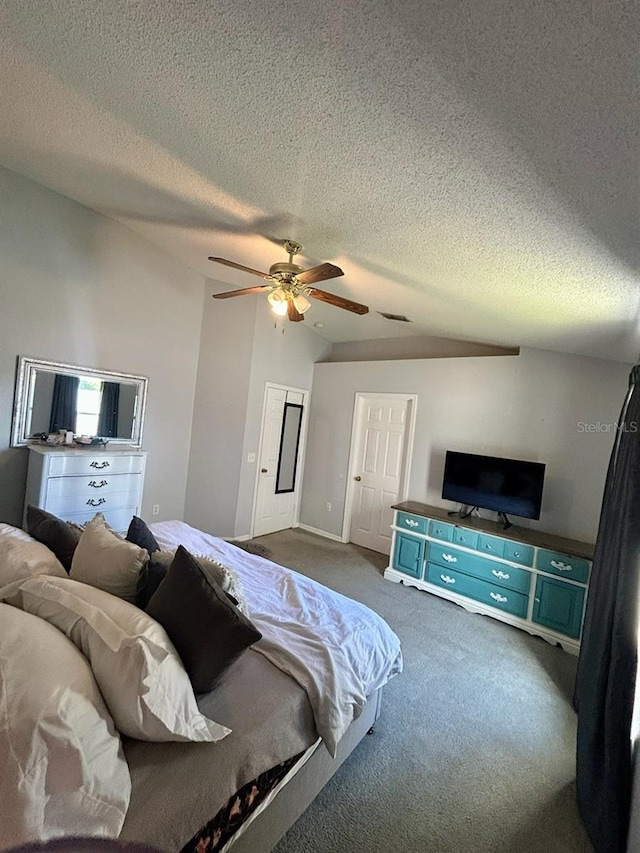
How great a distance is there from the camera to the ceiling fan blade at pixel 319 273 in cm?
211

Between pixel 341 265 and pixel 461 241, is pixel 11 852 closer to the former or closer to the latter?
pixel 461 241

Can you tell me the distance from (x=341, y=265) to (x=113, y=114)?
5.11 ft

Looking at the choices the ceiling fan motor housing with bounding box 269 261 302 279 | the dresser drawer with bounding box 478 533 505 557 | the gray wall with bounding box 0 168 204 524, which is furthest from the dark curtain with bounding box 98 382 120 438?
the dresser drawer with bounding box 478 533 505 557

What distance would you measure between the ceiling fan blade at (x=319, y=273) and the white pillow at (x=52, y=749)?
2020mm

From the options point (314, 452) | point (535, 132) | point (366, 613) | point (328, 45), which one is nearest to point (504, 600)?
point (366, 613)

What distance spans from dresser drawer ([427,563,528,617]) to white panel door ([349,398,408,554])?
104 centimetres

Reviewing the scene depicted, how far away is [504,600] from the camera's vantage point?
3324 mm

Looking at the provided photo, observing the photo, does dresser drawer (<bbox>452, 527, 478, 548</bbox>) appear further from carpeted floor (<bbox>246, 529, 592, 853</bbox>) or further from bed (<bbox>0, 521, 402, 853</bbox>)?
bed (<bbox>0, 521, 402, 853</bbox>)

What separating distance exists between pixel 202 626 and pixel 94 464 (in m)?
2.73

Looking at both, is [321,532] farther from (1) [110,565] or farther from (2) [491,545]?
(1) [110,565]

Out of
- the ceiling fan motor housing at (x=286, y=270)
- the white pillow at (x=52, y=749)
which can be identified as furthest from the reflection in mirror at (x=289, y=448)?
the white pillow at (x=52, y=749)

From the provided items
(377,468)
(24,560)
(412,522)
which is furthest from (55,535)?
(377,468)

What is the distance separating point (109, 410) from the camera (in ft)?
13.0

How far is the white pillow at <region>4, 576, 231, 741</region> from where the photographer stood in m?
1.07
